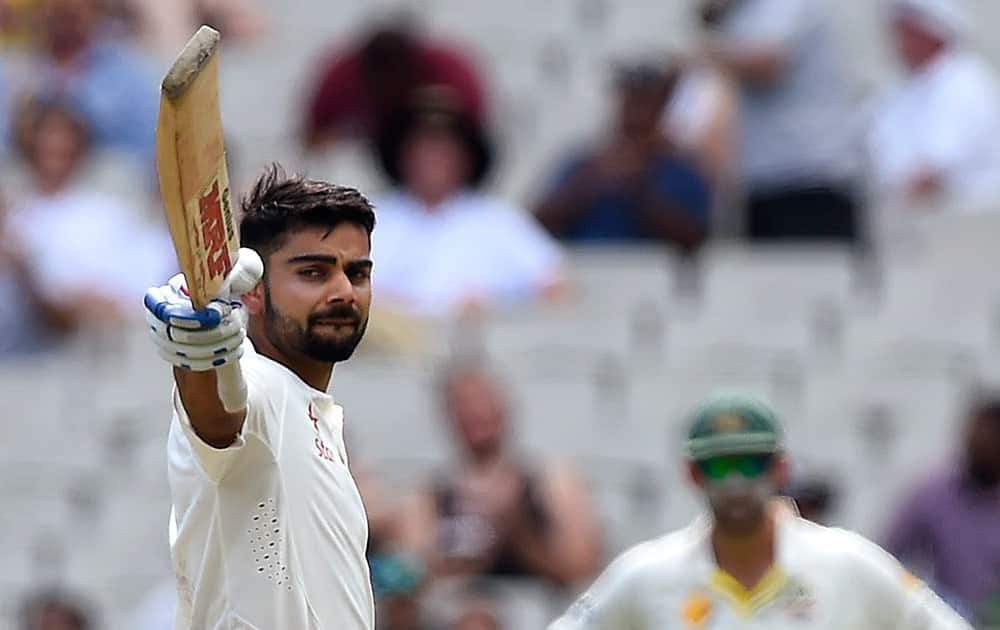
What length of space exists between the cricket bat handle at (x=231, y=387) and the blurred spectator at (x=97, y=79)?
7.92 meters

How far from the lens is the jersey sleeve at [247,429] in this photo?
422cm

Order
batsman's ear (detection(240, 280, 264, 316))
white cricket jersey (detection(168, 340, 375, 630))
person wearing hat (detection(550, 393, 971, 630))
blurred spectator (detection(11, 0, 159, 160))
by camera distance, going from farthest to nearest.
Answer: blurred spectator (detection(11, 0, 159, 160)) → person wearing hat (detection(550, 393, 971, 630)) → batsman's ear (detection(240, 280, 264, 316)) → white cricket jersey (detection(168, 340, 375, 630))

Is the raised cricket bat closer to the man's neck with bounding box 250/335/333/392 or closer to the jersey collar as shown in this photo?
the man's neck with bounding box 250/335/333/392

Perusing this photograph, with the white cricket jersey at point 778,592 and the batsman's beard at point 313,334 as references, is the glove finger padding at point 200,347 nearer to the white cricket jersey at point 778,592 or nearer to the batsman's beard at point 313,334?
the batsman's beard at point 313,334

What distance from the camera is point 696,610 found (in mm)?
6816

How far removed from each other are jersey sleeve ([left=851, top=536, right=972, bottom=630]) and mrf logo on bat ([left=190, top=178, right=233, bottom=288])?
2918 millimetres

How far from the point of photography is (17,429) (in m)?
11.4

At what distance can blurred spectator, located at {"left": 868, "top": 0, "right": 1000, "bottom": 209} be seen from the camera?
11.0m

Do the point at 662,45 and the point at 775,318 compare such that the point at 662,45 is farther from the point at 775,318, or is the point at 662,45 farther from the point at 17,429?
the point at 17,429

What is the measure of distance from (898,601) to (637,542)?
3.51 meters

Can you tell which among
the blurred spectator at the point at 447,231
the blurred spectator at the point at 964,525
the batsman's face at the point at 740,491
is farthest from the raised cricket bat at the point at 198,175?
the blurred spectator at the point at 447,231

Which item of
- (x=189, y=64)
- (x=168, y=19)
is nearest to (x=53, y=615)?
(x=168, y=19)

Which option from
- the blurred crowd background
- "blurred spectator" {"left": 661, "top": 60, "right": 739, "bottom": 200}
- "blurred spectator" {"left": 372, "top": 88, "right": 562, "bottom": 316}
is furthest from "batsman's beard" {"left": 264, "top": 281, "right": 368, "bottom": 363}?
"blurred spectator" {"left": 661, "top": 60, "right": 739, "bottom": 200}

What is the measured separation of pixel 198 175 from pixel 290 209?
0.49m
